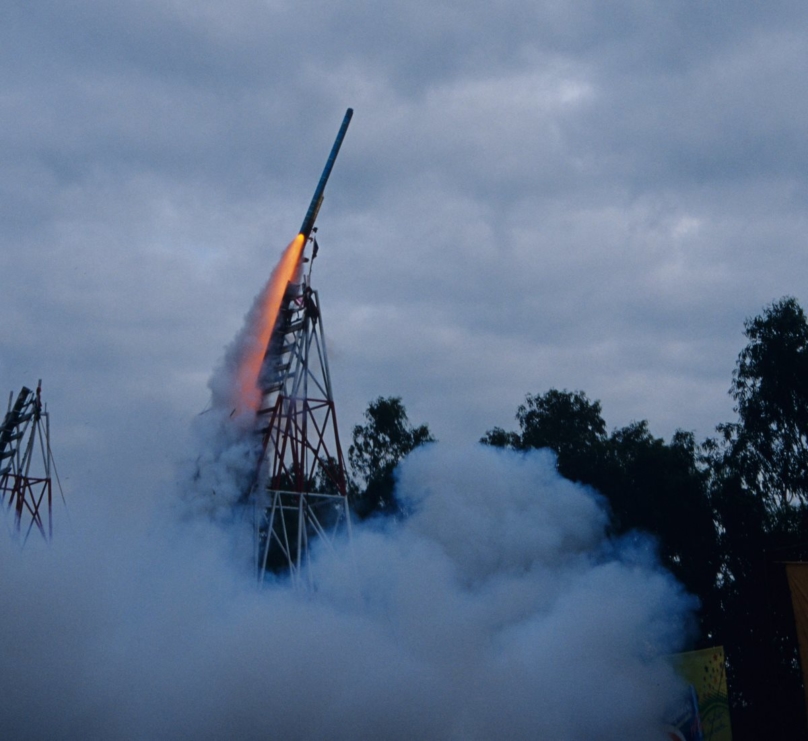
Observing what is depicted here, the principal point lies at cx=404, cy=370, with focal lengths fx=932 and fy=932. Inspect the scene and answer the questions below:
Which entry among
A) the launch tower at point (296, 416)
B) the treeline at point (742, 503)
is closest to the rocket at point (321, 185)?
the launch tower at point (296, 416)

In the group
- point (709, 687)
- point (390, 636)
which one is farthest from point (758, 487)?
point (390, 636)

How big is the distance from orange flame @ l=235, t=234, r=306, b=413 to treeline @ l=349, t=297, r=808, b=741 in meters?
13.3

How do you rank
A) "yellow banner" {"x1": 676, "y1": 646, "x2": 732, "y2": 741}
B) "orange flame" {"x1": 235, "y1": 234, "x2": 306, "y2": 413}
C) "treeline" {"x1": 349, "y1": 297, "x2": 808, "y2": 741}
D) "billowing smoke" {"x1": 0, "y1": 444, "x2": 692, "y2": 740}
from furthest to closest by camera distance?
"treeline" {"x1": 349, "y1": 297, "x2": 808, "y2": 741} → "orange flame" {"x1": 235, "y1": 234, "x2": 306, "y2": 413} → "yellow banner" {"x1": 676, "y1": 646, "x2": 732, "y2": 741} → "billowing smoke" {"x1": 0, "y1": 444, "x2": 692, "y2": 740}

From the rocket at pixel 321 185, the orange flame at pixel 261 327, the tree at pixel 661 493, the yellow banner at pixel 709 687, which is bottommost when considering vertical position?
the yellow banner at pixel 709 687

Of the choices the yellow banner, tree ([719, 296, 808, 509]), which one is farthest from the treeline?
the yellow banner

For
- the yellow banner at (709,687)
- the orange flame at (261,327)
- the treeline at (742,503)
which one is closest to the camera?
the yellow banner at (709,687)

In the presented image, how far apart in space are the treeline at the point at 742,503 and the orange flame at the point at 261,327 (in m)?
13.3

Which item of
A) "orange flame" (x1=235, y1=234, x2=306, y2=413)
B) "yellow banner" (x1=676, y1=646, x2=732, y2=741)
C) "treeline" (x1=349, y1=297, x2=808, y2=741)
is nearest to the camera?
"yellow banner" (x1=676, y1=646, x2=732, y2=741)

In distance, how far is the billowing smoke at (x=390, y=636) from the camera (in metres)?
20.2

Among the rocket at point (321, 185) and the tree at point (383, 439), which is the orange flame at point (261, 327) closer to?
the rocket at point (321, 185)

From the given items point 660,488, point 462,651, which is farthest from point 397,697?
point 660,488

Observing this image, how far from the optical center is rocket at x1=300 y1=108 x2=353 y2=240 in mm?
27906

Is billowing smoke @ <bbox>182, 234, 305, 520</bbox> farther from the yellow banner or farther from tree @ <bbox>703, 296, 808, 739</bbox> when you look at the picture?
tree @ <bbox>703, 296, 808, 739</bbox>

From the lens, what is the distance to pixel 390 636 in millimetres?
23844
